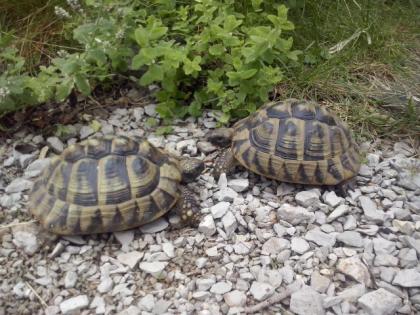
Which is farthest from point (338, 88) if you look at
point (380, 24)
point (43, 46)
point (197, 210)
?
point (43, 46)

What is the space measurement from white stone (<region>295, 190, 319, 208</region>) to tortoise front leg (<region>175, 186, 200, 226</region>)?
1.95 feet

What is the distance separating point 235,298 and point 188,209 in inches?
23.4

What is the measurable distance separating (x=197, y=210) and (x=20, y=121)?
143 cm

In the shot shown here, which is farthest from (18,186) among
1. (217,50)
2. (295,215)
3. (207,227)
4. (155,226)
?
(295,215)

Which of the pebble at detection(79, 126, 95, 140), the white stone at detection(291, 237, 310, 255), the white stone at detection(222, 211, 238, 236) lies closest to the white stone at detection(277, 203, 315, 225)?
the white stone at detection(291, 237, 310, 255)

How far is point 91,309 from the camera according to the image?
2479mm

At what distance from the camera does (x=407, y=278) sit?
2.55m

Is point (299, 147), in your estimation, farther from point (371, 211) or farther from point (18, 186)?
point (18, 186)

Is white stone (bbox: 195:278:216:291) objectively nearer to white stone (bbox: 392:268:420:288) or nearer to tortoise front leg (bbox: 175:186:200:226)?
tortoise front leg (bbox: 175:186:200:226)

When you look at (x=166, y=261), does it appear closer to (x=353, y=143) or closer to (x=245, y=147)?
(x=245, y=147)

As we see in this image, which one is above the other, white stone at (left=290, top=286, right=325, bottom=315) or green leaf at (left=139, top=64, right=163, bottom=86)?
green leaf at (left=139, top=64, right=163, bottom=86)

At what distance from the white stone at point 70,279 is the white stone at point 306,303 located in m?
1.08

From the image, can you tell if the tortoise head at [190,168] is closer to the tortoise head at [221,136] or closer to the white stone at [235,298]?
the tortoise head at [221,136]

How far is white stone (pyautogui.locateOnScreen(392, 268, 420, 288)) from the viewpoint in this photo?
99.4 inches
